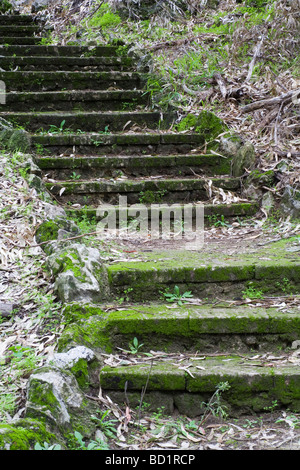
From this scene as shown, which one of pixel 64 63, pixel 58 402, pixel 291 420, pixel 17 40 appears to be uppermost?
pixel 17 40

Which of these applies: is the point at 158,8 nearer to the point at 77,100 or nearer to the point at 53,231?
the point at 77,100

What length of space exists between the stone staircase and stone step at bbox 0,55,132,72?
1.80 feet

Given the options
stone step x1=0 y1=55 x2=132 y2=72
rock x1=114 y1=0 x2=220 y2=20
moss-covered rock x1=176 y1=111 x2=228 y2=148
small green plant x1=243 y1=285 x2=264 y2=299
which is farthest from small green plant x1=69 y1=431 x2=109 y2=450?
→ rock x1=114 y1=0 x2=220 y2=20

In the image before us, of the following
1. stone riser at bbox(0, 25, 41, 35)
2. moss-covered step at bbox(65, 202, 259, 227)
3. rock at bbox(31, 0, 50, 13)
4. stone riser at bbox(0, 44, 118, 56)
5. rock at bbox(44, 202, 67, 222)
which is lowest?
moss-covered step at bbox(65, 202, 259, 227)

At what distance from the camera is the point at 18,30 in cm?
730

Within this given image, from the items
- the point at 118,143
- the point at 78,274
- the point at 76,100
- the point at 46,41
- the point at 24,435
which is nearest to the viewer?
the point at 24,435

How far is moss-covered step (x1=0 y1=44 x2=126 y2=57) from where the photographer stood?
6008 millimetres

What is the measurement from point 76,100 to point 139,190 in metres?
1.85

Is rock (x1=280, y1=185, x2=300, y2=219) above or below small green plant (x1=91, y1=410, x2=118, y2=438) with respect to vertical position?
above

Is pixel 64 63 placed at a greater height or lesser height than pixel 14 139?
greater

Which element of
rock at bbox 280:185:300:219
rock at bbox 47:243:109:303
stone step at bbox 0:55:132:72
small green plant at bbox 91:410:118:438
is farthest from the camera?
stone step at bbox 0:55:132:72

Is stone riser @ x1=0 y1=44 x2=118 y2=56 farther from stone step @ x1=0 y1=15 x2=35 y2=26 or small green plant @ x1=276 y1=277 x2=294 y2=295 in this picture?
small green plant @ x1=276 y1=277 x2=294 y2=295

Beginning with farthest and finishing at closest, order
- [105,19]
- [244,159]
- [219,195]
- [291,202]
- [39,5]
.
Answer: [39,5], [105,19], [244,159], [219,195], [291,202]

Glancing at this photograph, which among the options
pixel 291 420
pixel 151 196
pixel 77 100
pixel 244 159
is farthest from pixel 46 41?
pixel 291 420
